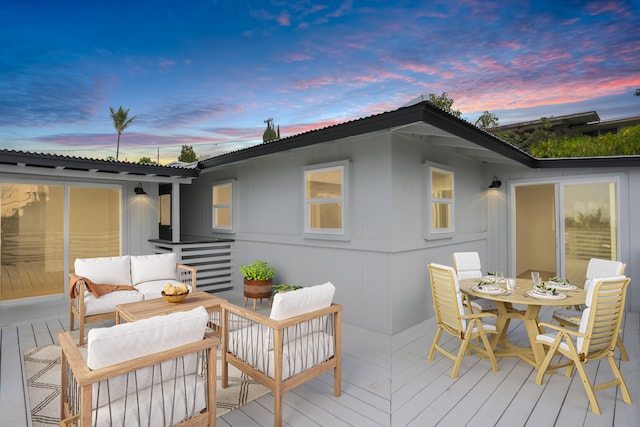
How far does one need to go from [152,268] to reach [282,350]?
11.2 ft

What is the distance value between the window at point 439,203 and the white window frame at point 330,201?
3.98ft

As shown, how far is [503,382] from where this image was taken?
2.99 meters

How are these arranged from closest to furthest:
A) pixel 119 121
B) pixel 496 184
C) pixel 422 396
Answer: pixel 422 396 < pixel 496 184 < pixel 119 121

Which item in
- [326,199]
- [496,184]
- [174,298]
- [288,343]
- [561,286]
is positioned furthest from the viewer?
[496,184]

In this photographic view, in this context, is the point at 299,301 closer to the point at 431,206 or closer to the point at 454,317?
the point at 454,317

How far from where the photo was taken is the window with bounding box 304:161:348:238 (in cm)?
487

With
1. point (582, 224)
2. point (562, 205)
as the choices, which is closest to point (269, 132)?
point (562, 205)

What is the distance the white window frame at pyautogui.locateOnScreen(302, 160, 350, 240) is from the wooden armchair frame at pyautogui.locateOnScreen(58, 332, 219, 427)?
3.00 m

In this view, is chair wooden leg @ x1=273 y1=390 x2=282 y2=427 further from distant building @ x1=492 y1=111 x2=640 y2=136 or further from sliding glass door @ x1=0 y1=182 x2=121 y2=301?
distant building @ x1=492 y1=111 x2=640 y2=136

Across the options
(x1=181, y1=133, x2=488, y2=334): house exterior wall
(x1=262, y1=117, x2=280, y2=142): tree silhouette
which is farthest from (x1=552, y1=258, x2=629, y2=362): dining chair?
(x1=262, y1=117, x2=280, y2=142): tree silhouette

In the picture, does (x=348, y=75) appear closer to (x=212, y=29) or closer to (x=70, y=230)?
(x=212, y=29)

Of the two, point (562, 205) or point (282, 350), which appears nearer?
point (282, 350)

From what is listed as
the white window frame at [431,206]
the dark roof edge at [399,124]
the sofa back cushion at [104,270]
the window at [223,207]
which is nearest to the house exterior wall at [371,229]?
the white window frame at [431,206]

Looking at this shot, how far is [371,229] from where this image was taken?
178 inches
